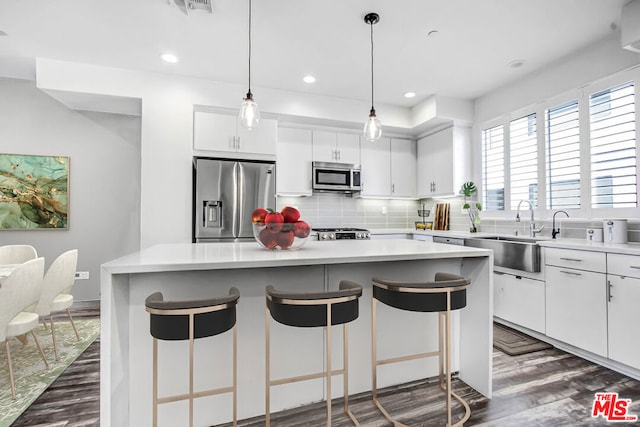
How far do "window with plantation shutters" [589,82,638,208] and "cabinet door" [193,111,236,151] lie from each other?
11.8 ft

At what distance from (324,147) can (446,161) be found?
1.67 meters

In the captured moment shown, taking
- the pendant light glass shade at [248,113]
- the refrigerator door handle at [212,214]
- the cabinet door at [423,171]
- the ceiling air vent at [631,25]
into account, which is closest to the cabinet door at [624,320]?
the ceiling air vent at [631,25]

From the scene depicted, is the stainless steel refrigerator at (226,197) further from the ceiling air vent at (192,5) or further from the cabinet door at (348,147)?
the ceiling air vent at (192,5)

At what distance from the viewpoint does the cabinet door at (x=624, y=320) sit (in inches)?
82.0

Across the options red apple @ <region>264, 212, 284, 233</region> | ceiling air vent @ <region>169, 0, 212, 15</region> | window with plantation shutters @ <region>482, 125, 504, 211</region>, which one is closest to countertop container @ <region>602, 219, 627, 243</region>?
window with plantation shutters @ <region>482, 125, 504, 211</region>

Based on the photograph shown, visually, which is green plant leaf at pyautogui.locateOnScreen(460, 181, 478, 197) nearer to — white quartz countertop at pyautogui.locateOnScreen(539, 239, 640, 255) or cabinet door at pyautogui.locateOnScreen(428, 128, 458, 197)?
cabinet door at pyautogui.locateOnScreen(428, 128, 458, 197)

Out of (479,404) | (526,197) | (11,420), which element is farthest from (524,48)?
(11,420)

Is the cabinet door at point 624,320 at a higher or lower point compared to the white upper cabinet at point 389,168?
lower

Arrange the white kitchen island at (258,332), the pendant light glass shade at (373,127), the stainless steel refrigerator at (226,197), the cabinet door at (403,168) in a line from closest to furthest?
the white kitchen island at (258,332)
the pendant light glass shade at (373,127)
the stainless steel refrigerator at (226,197)
the cabinet door at (403,168)

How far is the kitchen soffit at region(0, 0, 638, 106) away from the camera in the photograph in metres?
2.32

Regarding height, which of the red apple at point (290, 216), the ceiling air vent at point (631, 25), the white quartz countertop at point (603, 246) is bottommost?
the white quartz countertop at point (603, 246)

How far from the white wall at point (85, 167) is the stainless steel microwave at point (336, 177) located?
2.33 meters

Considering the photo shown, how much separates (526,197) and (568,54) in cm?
144

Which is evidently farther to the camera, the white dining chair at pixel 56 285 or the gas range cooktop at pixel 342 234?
the gas range cooktop at pixel 342 234
